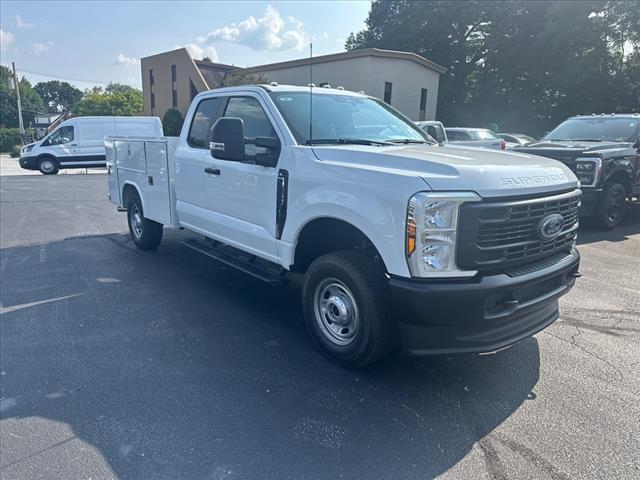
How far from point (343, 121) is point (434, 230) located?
1.99 meters

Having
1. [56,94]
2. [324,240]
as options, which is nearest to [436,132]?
[324,240]

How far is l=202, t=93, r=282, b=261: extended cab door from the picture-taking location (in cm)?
437

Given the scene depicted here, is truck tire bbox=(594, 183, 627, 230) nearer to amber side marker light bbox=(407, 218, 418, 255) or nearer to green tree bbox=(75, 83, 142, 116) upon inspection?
amber side marker light bbox=(407, 218, 418, 255)

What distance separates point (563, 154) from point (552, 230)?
19.1ft

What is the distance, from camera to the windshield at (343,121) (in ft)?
14.1

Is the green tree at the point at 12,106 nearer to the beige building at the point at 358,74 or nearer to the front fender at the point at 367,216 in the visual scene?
the beige building at the point at 358,74

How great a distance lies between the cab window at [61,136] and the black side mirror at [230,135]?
20231 mm

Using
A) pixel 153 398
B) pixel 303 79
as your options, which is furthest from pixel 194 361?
pixel 303 79

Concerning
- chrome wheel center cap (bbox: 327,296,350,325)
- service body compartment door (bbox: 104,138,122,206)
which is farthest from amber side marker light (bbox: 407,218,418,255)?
service body compartment door (bbox: 104,138,122,206)

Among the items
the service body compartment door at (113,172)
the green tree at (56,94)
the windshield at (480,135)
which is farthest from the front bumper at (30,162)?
the green tree at (56,94)

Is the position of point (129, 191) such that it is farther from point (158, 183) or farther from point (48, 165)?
point (48, 165)

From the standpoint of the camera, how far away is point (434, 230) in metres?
2.98

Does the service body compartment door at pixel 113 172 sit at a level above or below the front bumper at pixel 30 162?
above

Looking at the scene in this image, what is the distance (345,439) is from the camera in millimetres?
2939
